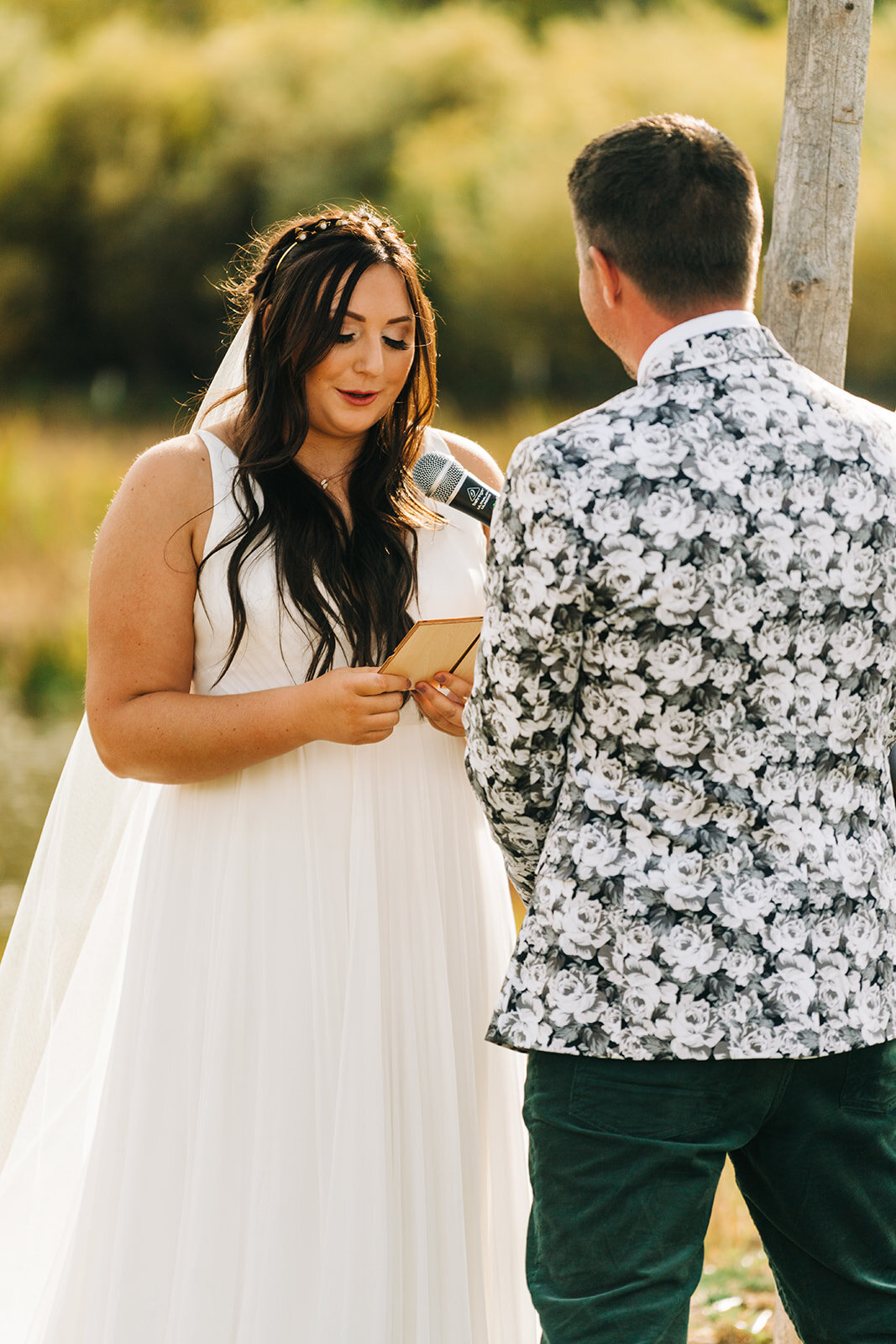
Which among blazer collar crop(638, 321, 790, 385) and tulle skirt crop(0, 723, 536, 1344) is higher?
blazer collar crop(638, 321, 790, 385)

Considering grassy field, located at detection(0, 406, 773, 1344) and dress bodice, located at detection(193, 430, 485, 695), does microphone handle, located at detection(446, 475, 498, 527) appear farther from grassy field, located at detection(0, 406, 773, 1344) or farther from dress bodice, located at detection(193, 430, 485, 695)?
grassy field, located at detection(0, 406, 773, 1344)

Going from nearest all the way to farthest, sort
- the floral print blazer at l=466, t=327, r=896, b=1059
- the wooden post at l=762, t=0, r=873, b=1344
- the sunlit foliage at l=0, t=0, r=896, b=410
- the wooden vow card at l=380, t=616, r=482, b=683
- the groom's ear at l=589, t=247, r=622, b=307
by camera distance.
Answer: the floral print blazer at l=466, t=327, r=896, b=1059 < the groom's ear at l=589, t=247, r=622, b=307 < the wooden vow card at l=380, t=616, r=482, b=683 < the wooden post at l=762, t=0, r=873, b=1344 < the sunlit foliage at l=0, t=0, r=896, b=410

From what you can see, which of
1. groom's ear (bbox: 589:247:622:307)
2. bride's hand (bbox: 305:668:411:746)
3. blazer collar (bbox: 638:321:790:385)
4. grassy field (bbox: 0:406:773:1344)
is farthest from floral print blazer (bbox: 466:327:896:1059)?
grassy field (bbox: 0:406:773:1344)

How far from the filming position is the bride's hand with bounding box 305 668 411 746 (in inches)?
73.5

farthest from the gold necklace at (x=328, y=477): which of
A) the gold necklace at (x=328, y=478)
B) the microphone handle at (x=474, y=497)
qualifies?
the microphone handle at (x=474, y=497)

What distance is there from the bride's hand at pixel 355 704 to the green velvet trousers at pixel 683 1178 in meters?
0.57

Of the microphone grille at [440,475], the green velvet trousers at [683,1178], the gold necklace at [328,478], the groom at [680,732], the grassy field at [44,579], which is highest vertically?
the grassy field at [44,579]

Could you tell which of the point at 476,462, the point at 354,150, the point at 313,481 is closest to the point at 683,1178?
the point at 313,481

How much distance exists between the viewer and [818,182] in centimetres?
217

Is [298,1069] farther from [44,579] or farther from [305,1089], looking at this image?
[44,579]

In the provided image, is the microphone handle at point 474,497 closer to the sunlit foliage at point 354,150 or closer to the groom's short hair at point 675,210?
the groom's short hair at point 675,210

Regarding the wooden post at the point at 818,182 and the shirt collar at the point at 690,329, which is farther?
the wooden post at the point at 818,182

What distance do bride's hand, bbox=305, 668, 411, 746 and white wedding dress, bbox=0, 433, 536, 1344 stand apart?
17cm

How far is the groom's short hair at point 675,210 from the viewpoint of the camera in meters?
1.41
